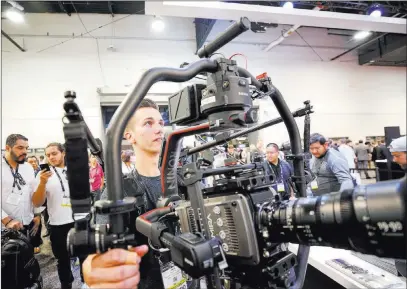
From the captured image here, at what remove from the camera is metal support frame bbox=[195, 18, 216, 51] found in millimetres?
7245

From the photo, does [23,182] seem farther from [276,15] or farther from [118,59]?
[118,59]

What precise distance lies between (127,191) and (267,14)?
4.78 metres

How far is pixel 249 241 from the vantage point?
2.04 feet

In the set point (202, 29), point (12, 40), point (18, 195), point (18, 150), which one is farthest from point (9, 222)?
point (202, 29)

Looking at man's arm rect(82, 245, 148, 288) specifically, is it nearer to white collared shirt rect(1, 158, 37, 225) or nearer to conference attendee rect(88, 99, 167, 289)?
conference attendee rect(88, 99, 167, 289)

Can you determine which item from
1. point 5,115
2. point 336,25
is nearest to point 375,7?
point 336,25

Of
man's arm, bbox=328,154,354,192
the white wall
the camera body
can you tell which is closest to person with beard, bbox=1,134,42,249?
the camera body

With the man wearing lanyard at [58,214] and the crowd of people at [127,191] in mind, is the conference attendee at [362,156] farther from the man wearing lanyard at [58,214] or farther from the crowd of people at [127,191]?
the man wearing lanyard at [58,214]

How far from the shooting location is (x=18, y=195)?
270 centimetres

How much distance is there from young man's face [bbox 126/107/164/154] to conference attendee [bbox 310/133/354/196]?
2.42m

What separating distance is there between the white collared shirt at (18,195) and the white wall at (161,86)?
4414mm

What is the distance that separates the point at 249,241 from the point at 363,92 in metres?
11.9

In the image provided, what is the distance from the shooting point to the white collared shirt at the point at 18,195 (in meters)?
2.65

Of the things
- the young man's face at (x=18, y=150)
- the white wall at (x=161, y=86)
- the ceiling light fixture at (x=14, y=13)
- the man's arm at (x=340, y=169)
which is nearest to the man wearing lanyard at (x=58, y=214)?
the young man's face at (x=18, y=150)
